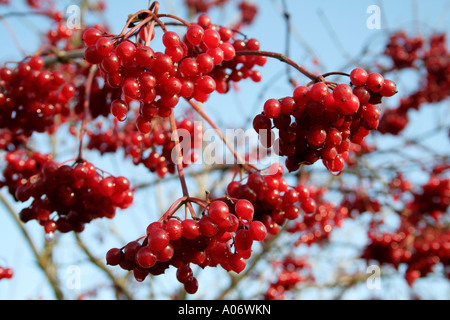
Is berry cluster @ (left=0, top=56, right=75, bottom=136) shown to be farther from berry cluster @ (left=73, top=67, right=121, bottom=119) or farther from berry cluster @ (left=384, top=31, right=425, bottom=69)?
berry cluster @ (left=384, top=31, right=425, bottom=69)

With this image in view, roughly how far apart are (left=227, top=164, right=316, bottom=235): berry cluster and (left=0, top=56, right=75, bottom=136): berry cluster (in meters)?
0.90

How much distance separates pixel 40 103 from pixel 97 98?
25cm

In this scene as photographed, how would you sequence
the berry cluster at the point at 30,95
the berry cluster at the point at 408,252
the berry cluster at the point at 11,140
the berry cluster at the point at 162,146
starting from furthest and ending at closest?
1. the berry cluster at the point at 408,252
2. the berry cluster at the point at 11,140
3. the berry cluster at the point at 162,146
4. the berry cluster at the point at 30,95

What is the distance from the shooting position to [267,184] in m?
1.30

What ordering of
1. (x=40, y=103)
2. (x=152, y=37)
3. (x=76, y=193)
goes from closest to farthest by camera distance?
(x=152, y=37) → (x=76, y=193) → (x=40, y=103)

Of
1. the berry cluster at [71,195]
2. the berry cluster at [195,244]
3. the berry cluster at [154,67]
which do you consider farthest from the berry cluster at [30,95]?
the berry cluster at [195,244]

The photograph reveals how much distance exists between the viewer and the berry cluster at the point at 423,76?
427cm

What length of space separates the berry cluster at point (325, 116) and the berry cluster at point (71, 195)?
585 mm

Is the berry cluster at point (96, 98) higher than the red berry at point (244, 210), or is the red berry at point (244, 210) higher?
the berry cluster at point (96, 98)

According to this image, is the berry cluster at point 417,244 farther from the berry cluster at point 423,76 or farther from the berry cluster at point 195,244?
the berry cluster at point 195,244

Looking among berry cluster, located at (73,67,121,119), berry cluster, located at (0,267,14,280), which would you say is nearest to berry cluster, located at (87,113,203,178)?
berry cluster, located at (73,67,121,119)

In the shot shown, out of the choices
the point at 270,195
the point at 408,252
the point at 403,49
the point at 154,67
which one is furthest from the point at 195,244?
the point at 403,49
